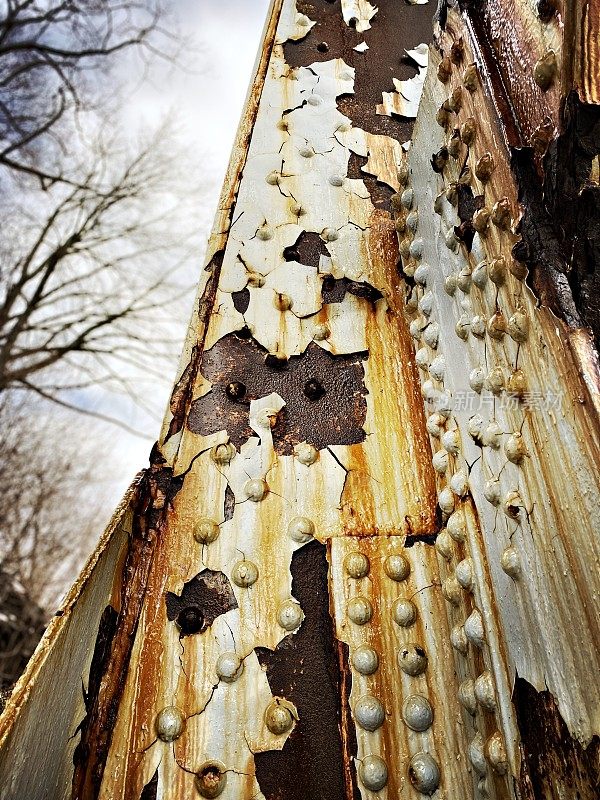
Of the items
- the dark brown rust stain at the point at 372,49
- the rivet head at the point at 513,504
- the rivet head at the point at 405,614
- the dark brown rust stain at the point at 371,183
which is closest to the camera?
the rivet head at the point at 513,504

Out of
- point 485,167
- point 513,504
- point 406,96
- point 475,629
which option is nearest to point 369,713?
point 475,629

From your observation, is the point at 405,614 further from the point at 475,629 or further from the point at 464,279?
the point at 464,279

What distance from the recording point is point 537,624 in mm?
404

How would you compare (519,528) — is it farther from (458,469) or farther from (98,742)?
(98,742)

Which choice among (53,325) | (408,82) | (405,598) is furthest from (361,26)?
(53,325)

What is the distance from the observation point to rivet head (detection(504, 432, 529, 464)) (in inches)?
17.3

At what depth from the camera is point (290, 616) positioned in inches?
22.3

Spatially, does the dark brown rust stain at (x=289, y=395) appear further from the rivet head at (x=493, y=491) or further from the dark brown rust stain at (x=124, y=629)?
the rivet head at (x=493, y=491)

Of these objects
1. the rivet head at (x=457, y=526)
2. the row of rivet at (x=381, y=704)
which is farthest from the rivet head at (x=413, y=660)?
the rivet head at (x=457, y=526)

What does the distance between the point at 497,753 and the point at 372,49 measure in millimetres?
1120

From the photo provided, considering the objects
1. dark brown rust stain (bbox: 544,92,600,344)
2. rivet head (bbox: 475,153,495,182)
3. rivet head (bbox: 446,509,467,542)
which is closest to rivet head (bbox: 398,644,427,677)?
rivet head (bbox: 446,509,467,542)

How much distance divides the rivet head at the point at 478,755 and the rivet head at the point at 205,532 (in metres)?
0.30

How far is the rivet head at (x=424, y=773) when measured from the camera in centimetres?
47

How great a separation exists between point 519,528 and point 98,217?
519 cm
